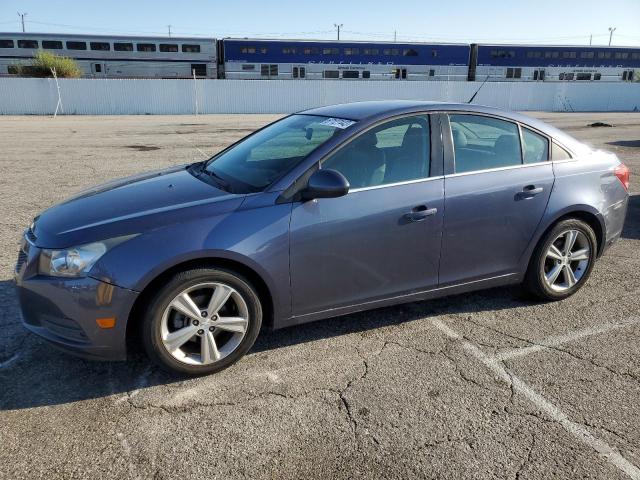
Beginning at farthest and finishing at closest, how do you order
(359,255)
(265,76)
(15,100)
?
1. (265,76)
2. (15,100)
3. (359,255)

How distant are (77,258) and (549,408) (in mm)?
2779

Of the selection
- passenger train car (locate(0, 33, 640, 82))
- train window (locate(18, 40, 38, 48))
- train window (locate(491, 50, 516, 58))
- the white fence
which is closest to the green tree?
passenger train car (locate(0, 33, 640, 82))

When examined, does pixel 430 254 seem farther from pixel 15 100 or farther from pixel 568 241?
pixel 15 100

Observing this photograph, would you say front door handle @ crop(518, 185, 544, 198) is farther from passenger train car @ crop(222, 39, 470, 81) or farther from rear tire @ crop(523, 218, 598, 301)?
passenger train car @ crop(222, 39, 470, 81)

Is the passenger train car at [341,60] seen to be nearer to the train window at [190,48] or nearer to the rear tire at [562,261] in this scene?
the train window at [190,48]

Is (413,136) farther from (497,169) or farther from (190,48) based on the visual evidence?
(190,48)

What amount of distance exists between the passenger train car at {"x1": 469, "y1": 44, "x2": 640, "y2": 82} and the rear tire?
48.5m

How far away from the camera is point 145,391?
9.90ft

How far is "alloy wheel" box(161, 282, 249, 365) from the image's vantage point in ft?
9.86

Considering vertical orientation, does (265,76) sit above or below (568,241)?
above

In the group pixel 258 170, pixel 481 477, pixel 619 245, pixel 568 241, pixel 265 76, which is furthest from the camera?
pixel 265 76

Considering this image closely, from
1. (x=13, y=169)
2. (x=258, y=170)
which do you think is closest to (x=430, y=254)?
(x=258, y=170)

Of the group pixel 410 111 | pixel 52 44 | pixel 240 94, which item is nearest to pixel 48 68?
pixel 52 44

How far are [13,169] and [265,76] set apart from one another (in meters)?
39.2
